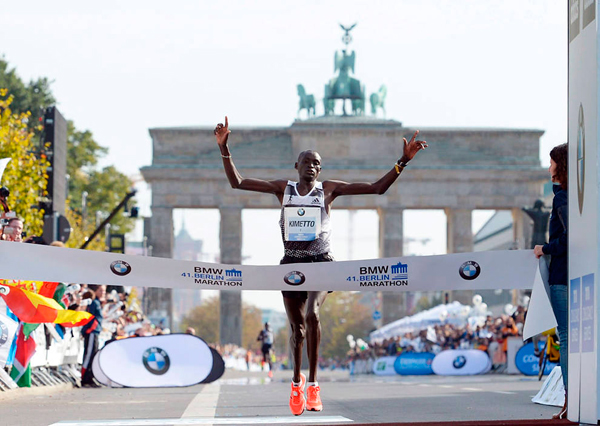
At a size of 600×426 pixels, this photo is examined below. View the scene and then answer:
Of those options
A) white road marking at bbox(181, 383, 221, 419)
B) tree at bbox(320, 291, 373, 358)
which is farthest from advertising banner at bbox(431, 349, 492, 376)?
tree at bbox(320, 291, 373, 358)

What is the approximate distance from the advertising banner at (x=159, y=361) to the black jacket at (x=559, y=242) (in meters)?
10.9

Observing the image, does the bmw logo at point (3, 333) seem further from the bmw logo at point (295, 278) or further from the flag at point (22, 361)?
the bmw logo at point (295, 278)

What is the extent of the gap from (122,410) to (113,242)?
105 ft

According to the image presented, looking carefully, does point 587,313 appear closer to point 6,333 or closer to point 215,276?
point 215,276

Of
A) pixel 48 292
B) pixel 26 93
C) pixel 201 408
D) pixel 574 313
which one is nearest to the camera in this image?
pixel 574 313

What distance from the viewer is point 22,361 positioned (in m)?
16.0

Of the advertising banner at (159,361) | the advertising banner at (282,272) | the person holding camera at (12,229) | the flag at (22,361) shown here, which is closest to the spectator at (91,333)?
the advertising banner at (159,361)

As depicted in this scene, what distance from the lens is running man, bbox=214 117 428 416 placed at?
9.66 meters

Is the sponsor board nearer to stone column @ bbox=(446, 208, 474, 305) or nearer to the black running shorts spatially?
the black running shorts

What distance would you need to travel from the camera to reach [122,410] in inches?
476

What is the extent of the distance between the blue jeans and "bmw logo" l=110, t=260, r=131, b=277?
126 inches

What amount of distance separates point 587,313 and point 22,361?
31.7 feet

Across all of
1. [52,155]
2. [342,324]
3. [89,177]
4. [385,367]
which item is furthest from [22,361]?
[342,324]

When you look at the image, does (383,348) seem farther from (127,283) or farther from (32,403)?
(127,283)
